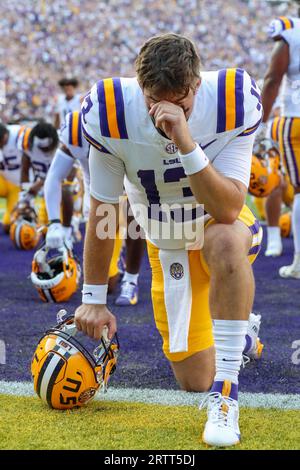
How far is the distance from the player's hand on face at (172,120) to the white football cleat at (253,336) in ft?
3.65

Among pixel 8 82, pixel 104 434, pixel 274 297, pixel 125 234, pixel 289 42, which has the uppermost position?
pixel 289 42

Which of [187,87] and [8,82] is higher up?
[187,87]

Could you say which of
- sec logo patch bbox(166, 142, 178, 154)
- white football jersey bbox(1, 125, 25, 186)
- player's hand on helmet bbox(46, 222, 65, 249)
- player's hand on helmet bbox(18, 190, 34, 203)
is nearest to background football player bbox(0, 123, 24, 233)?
white football jersey bbox(1, 125, 25, 186)

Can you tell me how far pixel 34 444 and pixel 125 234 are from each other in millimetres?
2752

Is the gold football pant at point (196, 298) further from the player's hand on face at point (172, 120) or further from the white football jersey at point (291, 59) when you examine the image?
the white football jersey at point (291, 59)

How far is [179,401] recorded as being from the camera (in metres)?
2.69

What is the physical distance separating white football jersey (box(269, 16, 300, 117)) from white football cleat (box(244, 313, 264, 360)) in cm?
239

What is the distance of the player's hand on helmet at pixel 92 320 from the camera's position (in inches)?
100

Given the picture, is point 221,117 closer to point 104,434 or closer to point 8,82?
point 104,434

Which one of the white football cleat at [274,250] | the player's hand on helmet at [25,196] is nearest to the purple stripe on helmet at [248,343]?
the white football cleat at [274,250]

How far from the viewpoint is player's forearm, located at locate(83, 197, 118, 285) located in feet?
8.39

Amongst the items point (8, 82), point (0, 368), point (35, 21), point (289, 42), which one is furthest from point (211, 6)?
point (0, 368)

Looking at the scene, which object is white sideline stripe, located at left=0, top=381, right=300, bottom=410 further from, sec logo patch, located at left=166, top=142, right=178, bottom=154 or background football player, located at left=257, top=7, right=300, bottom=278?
background football player, located at left=257, top=7, right=300, bottom=278

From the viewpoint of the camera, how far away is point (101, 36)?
2080 cm
